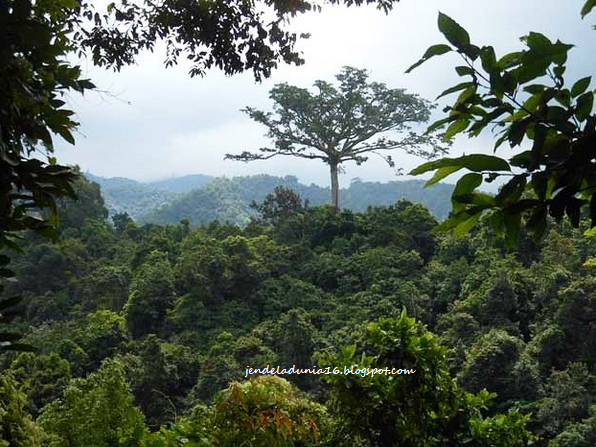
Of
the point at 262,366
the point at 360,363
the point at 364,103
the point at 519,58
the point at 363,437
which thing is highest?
the point at 364,103

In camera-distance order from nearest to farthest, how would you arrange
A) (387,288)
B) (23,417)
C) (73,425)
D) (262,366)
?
(23,417) < (73,425) < (262,366) < (387,288)

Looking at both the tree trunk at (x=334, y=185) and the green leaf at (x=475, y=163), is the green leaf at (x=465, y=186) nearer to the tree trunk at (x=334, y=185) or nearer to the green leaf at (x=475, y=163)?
the green leaf at (x=475, y=163)

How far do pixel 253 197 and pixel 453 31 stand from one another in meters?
40.5

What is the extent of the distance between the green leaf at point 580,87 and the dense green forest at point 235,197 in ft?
85.6

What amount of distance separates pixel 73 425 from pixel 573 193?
Answer: 13.2ft

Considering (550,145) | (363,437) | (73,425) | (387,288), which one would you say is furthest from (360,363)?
(387,288)

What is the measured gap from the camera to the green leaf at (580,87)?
2.28 ft

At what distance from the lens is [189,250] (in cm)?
1225

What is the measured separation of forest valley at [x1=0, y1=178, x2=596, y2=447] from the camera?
89.1 inches

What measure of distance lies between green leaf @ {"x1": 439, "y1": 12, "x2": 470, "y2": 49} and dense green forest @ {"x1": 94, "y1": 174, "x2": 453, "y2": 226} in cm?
2612

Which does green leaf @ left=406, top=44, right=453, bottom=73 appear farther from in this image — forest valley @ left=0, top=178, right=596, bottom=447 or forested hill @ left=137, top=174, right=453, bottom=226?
forested hill @ left=137, top=174, right=453, bottom=226

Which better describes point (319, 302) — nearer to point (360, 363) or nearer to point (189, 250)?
point (189, 250)

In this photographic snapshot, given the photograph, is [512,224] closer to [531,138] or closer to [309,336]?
[531,138]

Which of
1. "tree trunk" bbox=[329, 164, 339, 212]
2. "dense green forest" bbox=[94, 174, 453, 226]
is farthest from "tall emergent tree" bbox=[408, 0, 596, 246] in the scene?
"dense green forest" bbox=[94, 174, 453, 226]
